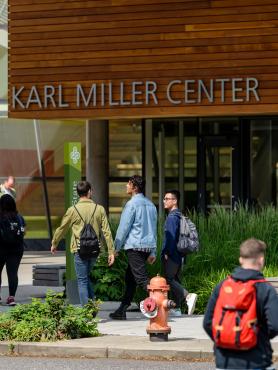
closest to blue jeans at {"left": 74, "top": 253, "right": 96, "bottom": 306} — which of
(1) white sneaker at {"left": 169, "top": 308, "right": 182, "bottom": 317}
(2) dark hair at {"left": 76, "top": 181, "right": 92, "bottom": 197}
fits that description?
(2) dark hair at {"left": 76, "top": 181, "right": 92, "bottom": 197}

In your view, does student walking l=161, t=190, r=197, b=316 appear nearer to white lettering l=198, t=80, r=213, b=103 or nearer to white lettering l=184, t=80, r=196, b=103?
white lettering l=198, t=80, r=213, b=103

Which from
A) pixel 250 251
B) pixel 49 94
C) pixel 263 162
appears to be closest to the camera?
pixel 250 251

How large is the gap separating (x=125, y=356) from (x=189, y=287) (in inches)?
198

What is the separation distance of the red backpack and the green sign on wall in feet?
33.6

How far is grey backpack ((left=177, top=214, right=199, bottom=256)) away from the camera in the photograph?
52.4 feet

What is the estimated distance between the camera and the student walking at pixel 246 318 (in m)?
6.90

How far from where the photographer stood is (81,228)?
15.3 metres

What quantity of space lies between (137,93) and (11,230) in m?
11.3

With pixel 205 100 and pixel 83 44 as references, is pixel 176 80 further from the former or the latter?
pixel 83 44

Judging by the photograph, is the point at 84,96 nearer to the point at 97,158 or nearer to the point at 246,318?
the point at 97,158

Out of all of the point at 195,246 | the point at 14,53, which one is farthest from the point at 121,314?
the point at 14,53

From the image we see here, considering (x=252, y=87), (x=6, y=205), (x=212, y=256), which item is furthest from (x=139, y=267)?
(x=252, y=87)

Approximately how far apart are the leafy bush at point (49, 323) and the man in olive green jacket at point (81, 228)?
1.21 meters

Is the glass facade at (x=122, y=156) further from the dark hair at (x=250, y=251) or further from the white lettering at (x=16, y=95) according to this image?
the dark hair at (x=250, y=251)
